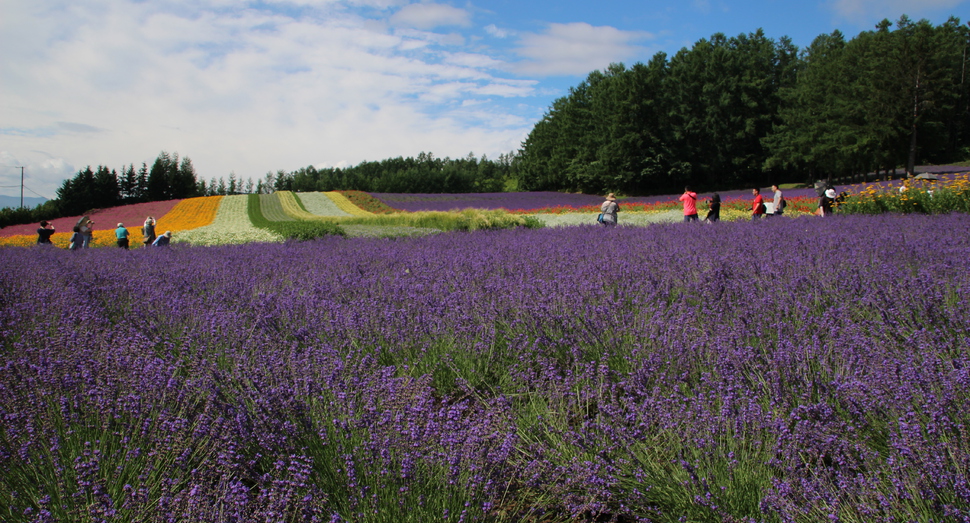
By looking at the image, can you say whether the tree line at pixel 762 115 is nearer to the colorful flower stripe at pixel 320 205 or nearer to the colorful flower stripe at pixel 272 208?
the colorful flower stripe at pixel 320 205

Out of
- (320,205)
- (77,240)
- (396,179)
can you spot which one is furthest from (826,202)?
(396,179)

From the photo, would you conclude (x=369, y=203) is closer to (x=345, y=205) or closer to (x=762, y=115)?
(x=345, y=205)

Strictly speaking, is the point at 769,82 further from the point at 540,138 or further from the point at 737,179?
the point at 540,138

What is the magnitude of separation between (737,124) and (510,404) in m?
42.6

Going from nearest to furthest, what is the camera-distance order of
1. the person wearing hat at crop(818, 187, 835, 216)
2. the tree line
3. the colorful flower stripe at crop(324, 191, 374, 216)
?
1. the person wearing hat at crop(818, 187, 835, 216)
2. the colorful flower stripe at crop(324, 191, 374, 216)
3. the tree line

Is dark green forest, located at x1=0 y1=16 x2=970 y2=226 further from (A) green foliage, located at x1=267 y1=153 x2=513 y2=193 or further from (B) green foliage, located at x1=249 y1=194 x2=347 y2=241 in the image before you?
(B) green foliage, located at x1=249 y1=194 x2=347 y2=241

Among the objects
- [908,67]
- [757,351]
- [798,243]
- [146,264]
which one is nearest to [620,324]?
[757,351]

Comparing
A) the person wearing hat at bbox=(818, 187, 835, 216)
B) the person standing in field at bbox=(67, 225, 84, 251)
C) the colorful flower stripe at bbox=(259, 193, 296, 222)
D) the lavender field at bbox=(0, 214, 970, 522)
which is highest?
the colorful flower stripe at bbox=(259, 193, 296, 222)

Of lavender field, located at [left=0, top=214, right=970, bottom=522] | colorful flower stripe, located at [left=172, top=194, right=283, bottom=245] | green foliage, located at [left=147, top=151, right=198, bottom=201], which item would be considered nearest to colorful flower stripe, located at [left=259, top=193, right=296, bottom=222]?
colorful flower stripe, located at [left=172, top=194, right=283, bottom=245]

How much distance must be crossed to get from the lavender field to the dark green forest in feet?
111

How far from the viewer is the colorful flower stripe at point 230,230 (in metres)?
14.5

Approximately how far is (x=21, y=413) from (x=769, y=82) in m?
49.3

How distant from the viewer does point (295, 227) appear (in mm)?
15742

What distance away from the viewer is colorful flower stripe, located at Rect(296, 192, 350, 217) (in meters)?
29.8
